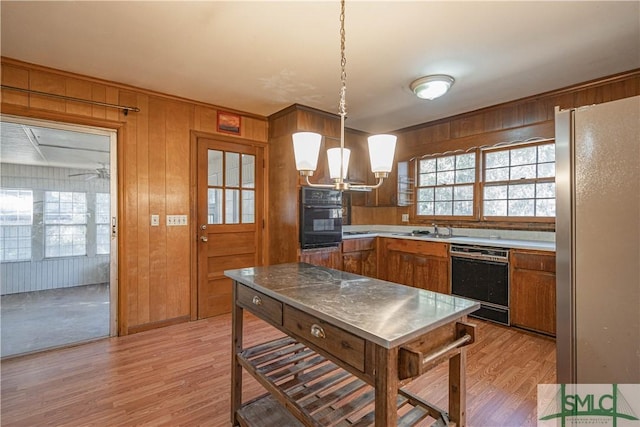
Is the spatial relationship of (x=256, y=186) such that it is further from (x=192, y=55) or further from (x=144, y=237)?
(x=192, y=55)

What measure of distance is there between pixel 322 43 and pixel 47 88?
238 cm

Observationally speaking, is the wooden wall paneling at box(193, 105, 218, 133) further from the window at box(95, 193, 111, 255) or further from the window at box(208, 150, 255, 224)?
the window at box(95, 193, 111, 255)

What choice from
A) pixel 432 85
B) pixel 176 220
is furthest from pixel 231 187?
pixel 432 85

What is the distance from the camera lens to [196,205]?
133 inches

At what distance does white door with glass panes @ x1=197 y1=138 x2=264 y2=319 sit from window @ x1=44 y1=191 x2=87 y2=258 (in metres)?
1.18

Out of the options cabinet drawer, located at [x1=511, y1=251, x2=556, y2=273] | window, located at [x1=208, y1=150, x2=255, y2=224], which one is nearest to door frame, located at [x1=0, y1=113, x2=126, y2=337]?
window, located at [x1=208, y1=150, x2=255, y2=224]

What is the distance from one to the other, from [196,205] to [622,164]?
133 inches

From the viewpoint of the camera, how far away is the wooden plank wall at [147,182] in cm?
278

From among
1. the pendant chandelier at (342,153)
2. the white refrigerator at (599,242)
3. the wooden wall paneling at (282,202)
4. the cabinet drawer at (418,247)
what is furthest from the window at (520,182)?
the pendant chandelier at (342,153)

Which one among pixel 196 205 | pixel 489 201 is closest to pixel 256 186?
pixel 196 205

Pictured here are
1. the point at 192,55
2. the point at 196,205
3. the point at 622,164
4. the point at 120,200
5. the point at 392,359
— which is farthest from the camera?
the point at 196,205

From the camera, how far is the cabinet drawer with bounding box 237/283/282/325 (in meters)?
1.47

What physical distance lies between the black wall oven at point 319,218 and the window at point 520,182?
1.87 metres

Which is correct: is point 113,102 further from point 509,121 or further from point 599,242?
point 509,121
